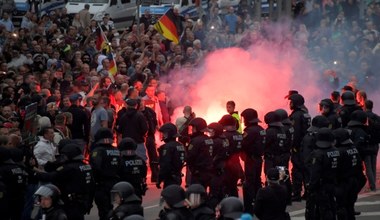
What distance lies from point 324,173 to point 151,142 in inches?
239

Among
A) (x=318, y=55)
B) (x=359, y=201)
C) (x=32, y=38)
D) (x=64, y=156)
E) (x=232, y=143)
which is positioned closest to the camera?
(x=64, y=156)

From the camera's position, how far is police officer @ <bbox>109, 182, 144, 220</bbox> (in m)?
16.6

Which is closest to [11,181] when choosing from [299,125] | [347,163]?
[347,163]

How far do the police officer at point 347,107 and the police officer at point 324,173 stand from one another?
4551 mm

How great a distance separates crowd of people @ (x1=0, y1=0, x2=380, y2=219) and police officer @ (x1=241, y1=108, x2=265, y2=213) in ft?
0.07

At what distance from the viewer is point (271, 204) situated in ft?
58.6

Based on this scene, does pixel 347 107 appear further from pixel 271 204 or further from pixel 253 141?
pixel 271 204

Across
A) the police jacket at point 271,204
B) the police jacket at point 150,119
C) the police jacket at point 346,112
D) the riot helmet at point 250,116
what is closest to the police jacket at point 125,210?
the police jacket at point 271,204

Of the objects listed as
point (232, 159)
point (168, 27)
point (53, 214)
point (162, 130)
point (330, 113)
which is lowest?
point (232, 159)

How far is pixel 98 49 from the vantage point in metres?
32.3

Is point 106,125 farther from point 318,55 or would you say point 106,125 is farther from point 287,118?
point 318,55

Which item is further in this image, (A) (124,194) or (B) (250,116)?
(B) (250,116)

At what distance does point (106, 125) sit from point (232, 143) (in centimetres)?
340

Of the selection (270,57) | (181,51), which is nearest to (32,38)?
(181,51)
